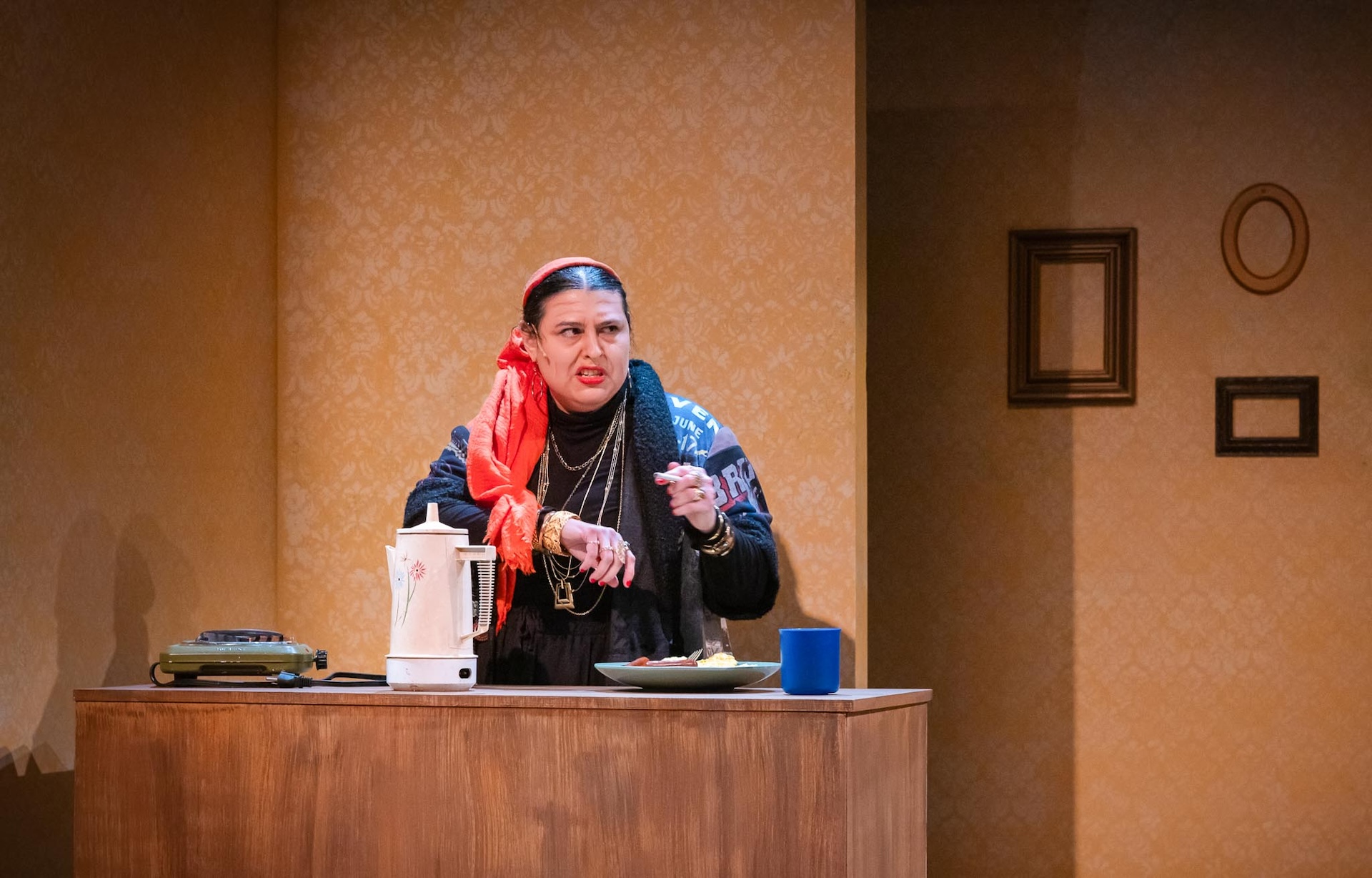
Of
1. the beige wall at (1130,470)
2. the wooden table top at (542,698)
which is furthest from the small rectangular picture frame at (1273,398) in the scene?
the wooden table top at (542,698)

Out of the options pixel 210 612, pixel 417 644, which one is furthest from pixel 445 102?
pixel 417 644

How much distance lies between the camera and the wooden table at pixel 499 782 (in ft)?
6.20

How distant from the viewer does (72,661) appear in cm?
285

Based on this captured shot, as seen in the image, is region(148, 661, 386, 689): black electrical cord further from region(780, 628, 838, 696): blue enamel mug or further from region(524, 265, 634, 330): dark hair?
region(524, 265, 634, 330): dark hair

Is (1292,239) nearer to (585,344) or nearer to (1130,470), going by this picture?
(1130,470)

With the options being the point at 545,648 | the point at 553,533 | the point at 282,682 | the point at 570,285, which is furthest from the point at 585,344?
the point at 282,682

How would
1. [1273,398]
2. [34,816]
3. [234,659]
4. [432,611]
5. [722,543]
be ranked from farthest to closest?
1. [1273,398]
2. [34,816]
3. [722,543]
4. [234,659]
5. [432,611]

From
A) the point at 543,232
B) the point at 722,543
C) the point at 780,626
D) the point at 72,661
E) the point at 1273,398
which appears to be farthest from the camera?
the point at 1273,398

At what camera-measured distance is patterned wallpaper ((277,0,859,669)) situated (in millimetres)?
3412

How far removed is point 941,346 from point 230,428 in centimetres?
214

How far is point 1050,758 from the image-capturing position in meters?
4.40

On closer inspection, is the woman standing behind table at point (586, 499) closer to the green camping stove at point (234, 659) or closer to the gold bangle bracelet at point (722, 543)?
the gold bangle bracelet at point (722, 543)

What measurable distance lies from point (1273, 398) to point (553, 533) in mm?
2642

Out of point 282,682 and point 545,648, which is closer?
point 282,682
